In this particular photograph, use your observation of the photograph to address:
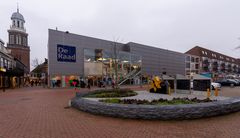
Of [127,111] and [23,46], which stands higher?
[23,46]

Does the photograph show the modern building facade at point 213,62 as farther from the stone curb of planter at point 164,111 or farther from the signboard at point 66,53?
the stone curb of planter at point 164,111

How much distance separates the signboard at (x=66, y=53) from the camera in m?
31.9

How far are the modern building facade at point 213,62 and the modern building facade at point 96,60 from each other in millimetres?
28167

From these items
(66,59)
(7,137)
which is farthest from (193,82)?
(66,59)

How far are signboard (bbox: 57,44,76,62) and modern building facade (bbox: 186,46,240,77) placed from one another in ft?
176

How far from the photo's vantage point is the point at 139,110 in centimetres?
709

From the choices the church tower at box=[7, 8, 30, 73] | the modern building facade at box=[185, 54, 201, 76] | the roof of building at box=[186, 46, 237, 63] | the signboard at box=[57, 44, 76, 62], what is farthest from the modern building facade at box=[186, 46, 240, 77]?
the church tower at box=[7, 8, 30, 73]

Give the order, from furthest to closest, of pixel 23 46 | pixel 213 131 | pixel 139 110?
1. pixel 23 46
2. pixel 139 110
3. pixel 213 131

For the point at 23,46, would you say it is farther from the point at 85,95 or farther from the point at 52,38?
the point at 85,95

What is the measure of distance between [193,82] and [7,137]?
15528 mm

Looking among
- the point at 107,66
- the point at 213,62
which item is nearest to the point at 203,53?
the point at 213,62

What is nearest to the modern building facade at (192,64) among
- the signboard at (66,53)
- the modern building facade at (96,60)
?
the modern building facade at (96,60)

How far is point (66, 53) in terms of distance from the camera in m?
32.9

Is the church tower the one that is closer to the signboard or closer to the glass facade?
the signboard
